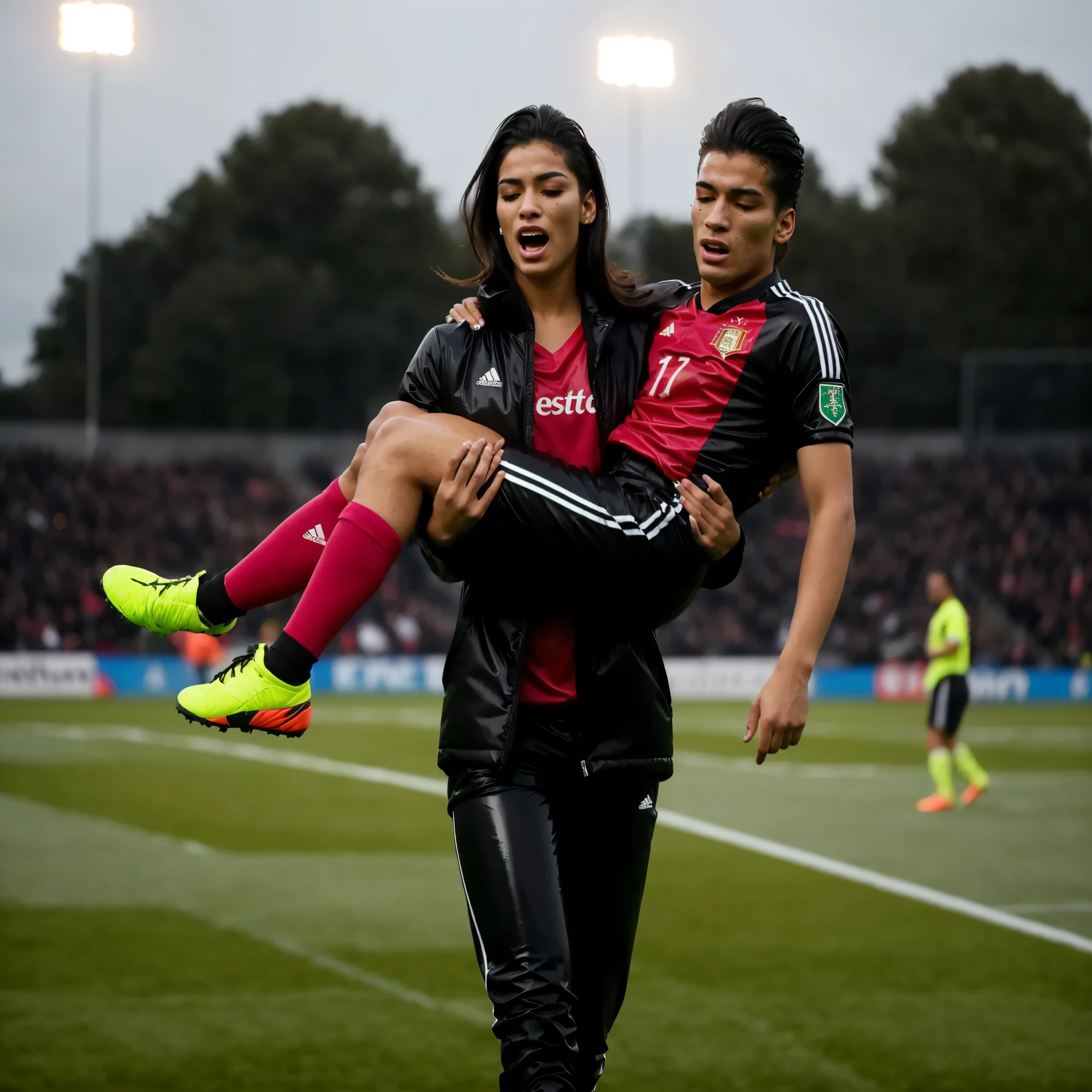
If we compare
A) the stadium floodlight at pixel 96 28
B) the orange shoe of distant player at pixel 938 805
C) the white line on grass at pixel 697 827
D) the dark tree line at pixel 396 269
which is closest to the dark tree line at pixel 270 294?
the dark tree line at pixel 396 269

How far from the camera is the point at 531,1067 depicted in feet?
10.7

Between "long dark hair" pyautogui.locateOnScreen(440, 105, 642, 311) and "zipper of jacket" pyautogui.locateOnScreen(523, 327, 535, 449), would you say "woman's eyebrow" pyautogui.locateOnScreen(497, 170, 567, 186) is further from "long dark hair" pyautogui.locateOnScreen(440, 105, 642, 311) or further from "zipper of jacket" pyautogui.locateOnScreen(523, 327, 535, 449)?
"zipper of jacket" pyautogui.locateOnScreen(523, 327, 535, 449)

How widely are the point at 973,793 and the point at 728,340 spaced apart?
463 inches

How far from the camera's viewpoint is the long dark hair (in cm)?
375

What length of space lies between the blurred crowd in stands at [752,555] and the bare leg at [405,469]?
2220 cm

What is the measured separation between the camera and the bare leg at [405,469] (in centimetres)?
338

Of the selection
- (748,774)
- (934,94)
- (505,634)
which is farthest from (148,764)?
(934,94)

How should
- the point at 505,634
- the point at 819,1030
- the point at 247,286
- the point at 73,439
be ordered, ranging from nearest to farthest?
1. the point at 505,634
2. the point at 819,1030
3. the point at 73,439
4. the point at 247,286

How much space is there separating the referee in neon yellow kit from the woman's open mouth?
1087 cm

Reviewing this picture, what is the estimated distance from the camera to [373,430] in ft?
11.8

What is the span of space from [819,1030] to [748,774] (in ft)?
32.6

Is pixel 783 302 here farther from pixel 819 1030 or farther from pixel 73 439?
pixel 73 439

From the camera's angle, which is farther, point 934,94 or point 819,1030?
point 934,94

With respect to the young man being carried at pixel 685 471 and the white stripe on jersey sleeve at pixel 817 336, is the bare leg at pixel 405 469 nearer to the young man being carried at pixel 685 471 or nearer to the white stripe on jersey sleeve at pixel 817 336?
the young man being carried at pixel 685 471
